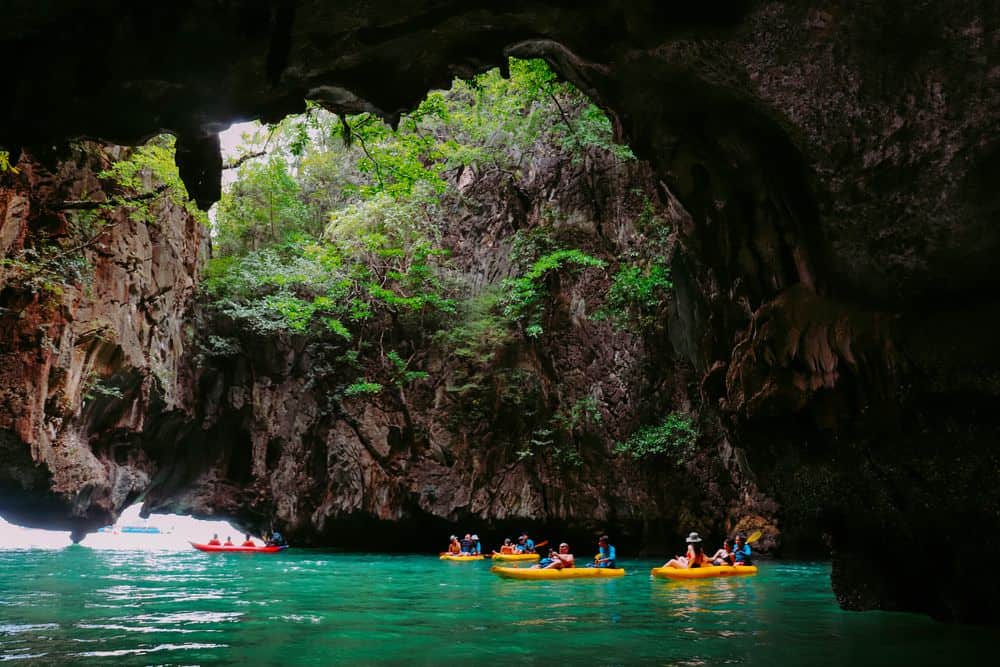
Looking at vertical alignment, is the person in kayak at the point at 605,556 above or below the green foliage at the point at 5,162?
below

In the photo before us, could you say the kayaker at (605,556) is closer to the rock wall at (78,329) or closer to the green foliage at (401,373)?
the green foliage at (401,373)

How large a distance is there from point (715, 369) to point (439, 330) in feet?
44.0

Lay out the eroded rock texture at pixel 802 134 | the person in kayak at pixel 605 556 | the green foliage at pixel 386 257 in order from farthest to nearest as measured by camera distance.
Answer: the green foliage at pixel 386 257 < the person in kayak at pixel 605 556 < the eroded rock texture at pixel 802 134

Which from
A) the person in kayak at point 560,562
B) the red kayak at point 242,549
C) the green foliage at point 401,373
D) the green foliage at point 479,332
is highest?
the green foliage at point 479,332

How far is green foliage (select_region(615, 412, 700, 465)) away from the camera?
18.4 metres

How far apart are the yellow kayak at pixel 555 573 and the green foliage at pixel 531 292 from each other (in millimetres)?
8144

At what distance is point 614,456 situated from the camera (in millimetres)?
19500

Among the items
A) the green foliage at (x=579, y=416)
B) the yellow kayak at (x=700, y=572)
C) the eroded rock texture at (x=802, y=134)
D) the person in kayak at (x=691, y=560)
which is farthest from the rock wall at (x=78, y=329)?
the person in kayak at (x=691, y=560)

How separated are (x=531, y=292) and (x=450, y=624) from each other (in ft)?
43.6

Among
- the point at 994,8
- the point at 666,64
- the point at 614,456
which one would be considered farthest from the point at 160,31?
the point at 614,456

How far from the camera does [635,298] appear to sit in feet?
62.1

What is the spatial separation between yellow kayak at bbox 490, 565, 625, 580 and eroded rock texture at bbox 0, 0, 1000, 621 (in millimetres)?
6197

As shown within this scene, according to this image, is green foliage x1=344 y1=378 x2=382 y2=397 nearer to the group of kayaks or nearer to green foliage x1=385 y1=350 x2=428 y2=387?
green foliage x1=385 y1=350 x2=428 y2=387

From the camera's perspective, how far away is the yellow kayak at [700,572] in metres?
12.8
